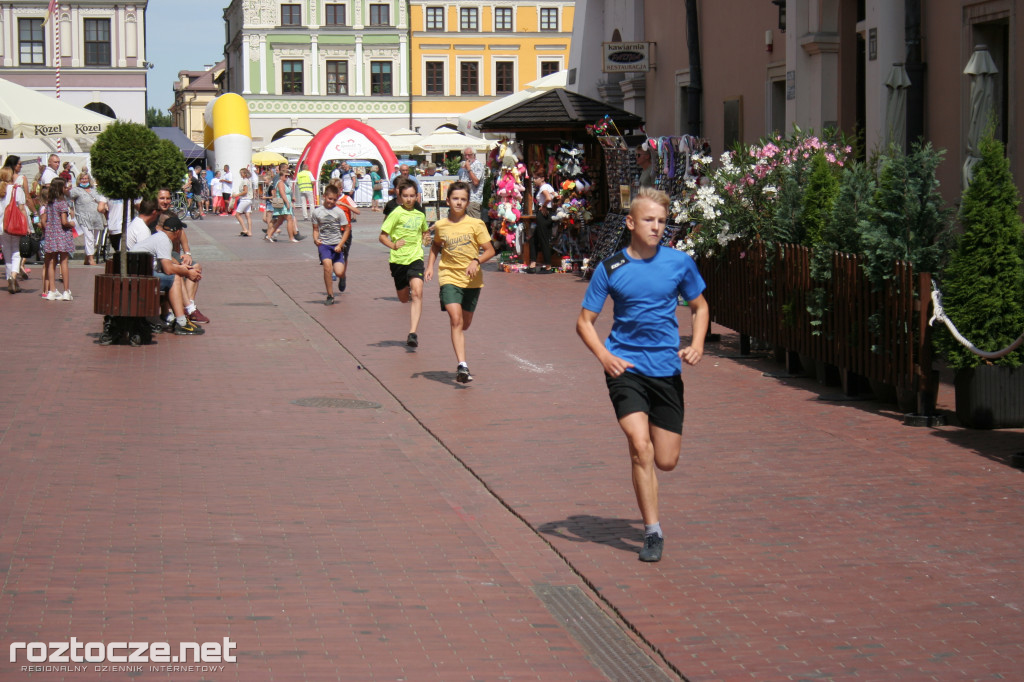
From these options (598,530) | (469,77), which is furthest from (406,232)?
(469,77)

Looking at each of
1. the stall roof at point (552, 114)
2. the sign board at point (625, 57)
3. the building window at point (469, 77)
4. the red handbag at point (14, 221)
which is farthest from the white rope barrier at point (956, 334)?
the building window at point (469, 77)

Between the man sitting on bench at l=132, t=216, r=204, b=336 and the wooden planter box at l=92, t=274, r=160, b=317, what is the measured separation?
60 cm

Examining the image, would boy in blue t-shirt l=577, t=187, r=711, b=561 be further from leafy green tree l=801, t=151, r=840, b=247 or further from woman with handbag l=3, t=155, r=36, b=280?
woman with handbag l=3, t=155, r=36, b=280

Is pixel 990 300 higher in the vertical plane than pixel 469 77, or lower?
lower

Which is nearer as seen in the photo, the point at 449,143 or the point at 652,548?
the point at 652,548

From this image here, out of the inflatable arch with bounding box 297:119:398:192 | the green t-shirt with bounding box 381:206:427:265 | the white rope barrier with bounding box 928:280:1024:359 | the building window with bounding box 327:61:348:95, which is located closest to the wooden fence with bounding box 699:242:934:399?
the white rope barrier with bounding box 928:280:1024:359

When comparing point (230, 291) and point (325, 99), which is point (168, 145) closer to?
point (230, 291)

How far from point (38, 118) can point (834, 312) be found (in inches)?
757

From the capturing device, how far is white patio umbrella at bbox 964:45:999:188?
12523mm

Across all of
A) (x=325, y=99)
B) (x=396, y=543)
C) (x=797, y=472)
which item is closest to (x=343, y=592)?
(x=396, y=543)

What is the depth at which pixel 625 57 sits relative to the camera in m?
24.3

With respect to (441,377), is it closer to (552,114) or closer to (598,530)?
(598,530)

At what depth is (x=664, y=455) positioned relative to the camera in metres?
6.34

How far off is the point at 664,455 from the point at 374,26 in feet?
225
